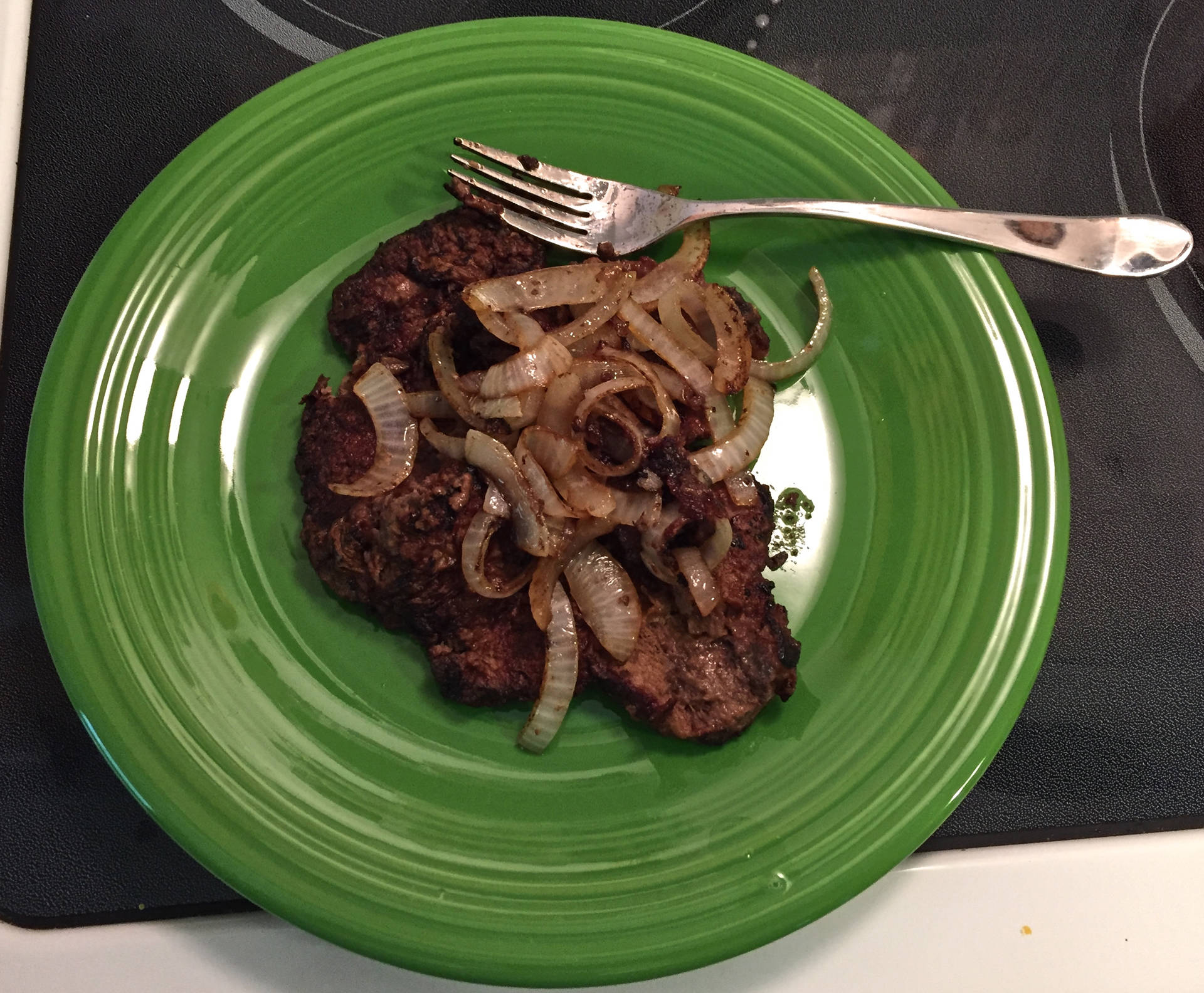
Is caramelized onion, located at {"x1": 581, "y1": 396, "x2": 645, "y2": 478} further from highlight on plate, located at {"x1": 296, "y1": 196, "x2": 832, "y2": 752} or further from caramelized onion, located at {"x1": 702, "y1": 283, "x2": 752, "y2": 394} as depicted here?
caramelized onion, located at {"x1": 702, "y1": 283, "x2": 752, "y2": 394}

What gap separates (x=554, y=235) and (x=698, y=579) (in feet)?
3.58

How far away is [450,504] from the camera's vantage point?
2.06 meters

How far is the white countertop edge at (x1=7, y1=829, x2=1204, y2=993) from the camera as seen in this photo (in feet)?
7.26

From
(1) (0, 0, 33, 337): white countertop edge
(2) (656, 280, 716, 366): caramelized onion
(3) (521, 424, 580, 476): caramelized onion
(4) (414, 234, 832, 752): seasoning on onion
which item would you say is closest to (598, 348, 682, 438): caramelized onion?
(4) (414, 234, 832, 752): seasoning on onion

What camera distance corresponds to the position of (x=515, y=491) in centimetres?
207

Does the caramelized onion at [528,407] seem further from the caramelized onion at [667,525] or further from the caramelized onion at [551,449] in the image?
the caramelized onion at [667,525]

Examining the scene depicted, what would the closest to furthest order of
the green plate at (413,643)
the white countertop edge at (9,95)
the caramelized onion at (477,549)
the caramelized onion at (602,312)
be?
1. the green plate at (413,643)
2. the caramelized onion at (477,549)
3. the caramelized onion at (602,312)
4. the white countertop edge at (9,95)

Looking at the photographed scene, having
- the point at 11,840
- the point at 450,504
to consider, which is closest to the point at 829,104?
the point at 450,504

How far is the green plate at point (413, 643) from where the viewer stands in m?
1.96

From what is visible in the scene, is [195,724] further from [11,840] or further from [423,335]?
[423,335]

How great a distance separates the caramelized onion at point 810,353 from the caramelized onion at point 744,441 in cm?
3

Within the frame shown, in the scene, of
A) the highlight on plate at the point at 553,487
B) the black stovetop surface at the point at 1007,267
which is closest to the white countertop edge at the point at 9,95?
the black stovetop surface at the point at 1007,267

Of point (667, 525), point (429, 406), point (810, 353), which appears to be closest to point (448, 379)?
point (429, 406)

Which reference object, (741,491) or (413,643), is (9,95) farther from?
(741,491)
